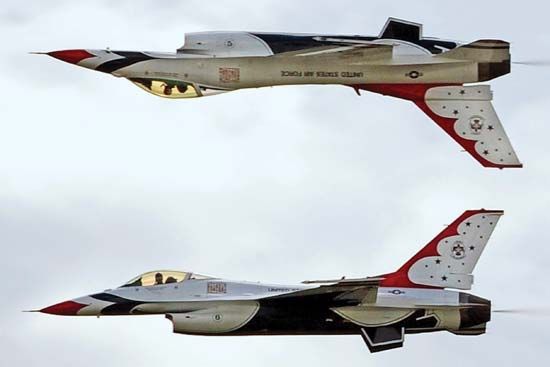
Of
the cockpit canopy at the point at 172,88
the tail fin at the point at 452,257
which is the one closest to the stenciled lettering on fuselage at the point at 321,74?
the cockpit canopy at the point at 172,88

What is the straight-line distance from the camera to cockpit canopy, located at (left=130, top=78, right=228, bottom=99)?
6694cm

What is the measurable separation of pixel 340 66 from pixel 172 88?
3346mm

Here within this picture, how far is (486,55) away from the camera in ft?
219

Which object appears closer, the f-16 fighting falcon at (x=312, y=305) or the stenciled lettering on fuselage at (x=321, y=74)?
the f-16 fighting falcon at (x=312, y=305)

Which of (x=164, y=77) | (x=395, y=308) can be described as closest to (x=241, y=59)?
(x=164, y=77)

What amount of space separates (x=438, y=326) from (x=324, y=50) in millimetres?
5765

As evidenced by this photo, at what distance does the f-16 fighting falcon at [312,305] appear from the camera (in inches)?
2586

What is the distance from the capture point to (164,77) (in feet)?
219

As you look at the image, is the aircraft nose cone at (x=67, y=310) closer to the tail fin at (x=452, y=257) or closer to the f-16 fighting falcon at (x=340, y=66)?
the f-16 fighting falcon at (x=340, y=66)

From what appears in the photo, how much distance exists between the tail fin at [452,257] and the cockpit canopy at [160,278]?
3.78 metres

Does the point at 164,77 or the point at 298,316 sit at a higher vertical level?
the point at 164,77

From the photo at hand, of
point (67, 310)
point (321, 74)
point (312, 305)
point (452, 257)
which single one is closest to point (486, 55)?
point (321, 74)

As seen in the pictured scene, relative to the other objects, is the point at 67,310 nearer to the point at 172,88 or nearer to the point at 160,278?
the point at 160,278

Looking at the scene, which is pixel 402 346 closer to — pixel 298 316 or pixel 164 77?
pixel 298 316
